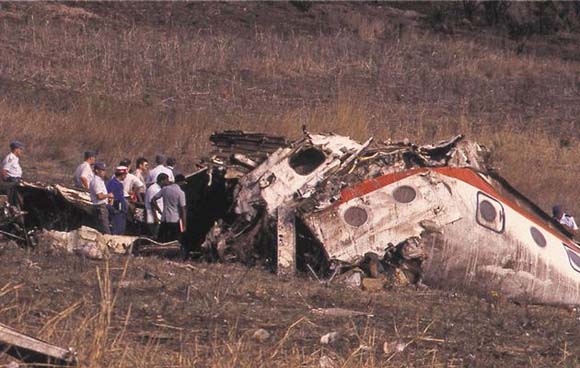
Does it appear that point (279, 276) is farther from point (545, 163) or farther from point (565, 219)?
point (545, 163)

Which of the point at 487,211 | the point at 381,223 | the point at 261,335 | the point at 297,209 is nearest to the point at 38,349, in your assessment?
the point at 261,335

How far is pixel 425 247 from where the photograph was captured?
41.9 ft

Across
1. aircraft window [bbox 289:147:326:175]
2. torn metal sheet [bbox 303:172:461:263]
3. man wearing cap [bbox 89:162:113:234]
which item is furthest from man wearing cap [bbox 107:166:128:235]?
torn metal sheet [bbox 303:172:461:263]

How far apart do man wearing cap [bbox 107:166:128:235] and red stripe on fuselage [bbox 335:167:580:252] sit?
3.15 meters

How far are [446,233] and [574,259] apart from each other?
1707 millimetres

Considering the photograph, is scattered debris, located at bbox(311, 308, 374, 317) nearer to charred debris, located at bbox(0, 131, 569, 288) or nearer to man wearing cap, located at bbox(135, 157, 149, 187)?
charred debris, located at bbox(0, 131, 569, 288)

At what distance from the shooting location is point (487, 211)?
42.7 ft

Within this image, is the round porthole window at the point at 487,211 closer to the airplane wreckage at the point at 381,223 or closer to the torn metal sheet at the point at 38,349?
the airplane wreckage at the point at 381,223

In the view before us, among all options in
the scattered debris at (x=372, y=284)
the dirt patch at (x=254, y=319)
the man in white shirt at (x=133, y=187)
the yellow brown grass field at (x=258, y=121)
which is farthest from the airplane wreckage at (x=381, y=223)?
the man in white shirt at (x=133, y=187)

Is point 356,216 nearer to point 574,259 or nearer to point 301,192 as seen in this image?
point 301,192

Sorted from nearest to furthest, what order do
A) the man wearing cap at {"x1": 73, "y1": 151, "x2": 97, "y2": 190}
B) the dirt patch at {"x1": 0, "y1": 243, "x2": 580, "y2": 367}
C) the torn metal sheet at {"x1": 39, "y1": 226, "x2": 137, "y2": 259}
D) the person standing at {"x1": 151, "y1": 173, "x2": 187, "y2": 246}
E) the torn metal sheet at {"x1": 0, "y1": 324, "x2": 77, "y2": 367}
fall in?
the torn metal sheet at {"x1": 0, "y1": 324, "x2": 77, "y2": 367} → the dirt patch at {"x1": 0, "y1": 243, "x2": 580, "y2": 367} → the torn metal sheet at {"x1": 39, "y1": 226, "x2": 137, "y2": 259} → the person standing at {"x1": 151, "y1": 173, "x2": 187, "y2": 246} → the man wearing cap at {"x1": 73, "y1": 151, "x2": 97, "y2": 190}

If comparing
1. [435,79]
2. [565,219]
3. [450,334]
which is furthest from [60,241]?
[435,79]

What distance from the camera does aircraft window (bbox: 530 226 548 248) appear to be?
13.2 m

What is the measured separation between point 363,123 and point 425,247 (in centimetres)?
1379
